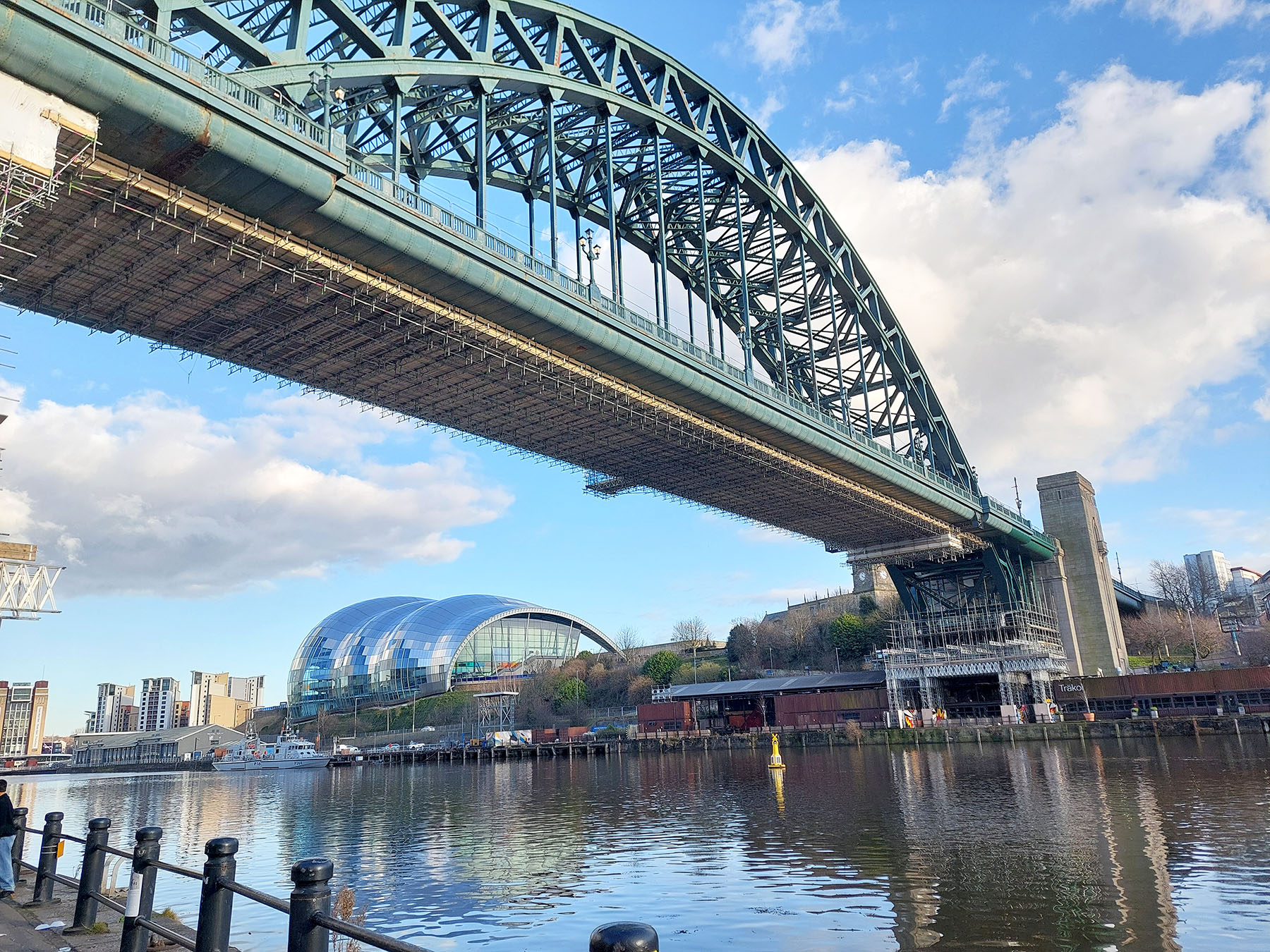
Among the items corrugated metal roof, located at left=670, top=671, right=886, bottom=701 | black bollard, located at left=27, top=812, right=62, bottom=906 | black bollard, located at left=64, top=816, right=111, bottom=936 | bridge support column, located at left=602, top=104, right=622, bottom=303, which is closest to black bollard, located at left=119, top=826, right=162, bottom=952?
black bollard, located at left=64, top=816, right=111, bottom=936

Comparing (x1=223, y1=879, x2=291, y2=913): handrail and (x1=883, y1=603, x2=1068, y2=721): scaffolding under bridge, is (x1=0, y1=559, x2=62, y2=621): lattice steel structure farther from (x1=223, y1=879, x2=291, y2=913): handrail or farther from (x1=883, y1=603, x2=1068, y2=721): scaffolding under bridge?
(x1=883, y1=603, x2=1068, y2=721): scaffolding under bridge

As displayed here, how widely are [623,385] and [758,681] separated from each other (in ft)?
202

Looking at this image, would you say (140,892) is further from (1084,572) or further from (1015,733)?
(1084,572)

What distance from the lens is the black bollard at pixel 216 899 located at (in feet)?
25.6

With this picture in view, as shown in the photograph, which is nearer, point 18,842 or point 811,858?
point 18,842

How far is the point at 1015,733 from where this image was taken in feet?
246

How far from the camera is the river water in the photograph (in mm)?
14742

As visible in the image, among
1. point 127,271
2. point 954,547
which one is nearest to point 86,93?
point 127,271

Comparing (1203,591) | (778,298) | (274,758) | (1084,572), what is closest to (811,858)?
A: (778,298)

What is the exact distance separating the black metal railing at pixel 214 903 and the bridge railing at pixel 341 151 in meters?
Result: 22.6

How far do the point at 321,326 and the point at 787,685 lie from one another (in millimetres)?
72153

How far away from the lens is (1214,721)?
69.5 m

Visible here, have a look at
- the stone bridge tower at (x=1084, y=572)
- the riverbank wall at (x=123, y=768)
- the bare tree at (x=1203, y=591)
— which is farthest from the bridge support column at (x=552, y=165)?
the bare tree at (x=1203, y=591)

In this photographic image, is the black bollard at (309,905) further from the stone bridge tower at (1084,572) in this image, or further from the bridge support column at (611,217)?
the stone bridge tower at (1084,572)
